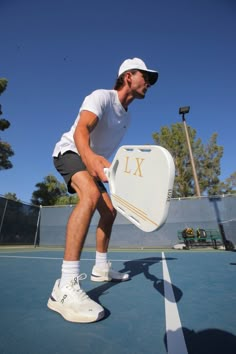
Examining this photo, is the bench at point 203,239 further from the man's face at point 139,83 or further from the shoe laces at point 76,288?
the shoe laces at point 76,288

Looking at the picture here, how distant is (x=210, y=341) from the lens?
109 cm

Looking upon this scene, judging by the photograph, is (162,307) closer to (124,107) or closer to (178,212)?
(124,107)

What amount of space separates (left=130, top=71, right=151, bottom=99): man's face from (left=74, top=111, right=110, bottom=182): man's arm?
642mm

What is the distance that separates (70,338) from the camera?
1.17 meters

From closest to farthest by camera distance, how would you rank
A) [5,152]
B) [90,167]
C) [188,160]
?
[90,167] → [5,152] → [188,160]

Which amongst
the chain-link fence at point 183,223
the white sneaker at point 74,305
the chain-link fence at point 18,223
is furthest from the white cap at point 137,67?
the chain-link fence at point 18,223

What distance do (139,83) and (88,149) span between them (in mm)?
1013

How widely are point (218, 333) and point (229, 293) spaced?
81cm

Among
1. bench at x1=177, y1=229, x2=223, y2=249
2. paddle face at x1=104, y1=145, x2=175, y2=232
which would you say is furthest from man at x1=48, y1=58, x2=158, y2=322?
bench at x1=177, y1=229, x2=223, y2=249

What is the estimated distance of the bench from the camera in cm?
893

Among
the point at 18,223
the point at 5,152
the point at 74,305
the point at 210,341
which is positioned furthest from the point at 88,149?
the point at 5,152

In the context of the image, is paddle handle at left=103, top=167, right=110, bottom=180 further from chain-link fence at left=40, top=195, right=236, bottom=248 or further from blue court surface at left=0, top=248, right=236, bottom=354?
chain-link fence at left=40, top=195, right=236, bottom=248

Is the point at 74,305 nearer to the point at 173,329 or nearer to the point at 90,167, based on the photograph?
the point at 173,329

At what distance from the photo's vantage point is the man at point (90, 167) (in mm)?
1472
